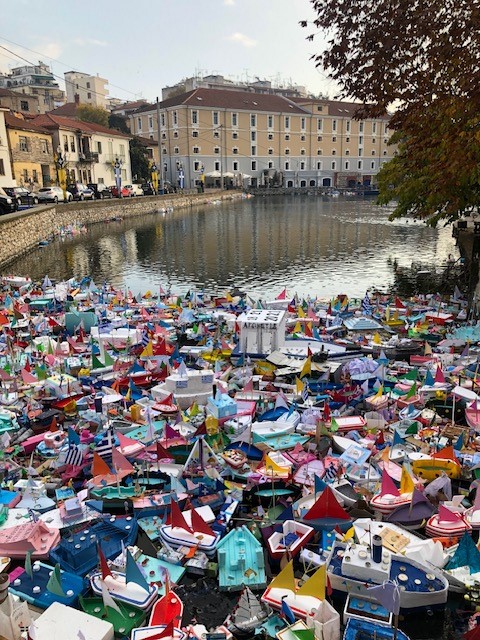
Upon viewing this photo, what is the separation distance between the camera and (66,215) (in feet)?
109

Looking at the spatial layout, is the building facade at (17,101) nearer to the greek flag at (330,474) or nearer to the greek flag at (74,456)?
the greek flag at (74,456)

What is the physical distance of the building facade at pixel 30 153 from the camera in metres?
38.1

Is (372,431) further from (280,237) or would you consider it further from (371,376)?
(280,237)

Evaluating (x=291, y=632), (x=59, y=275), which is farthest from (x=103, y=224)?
(x=291, y=632)

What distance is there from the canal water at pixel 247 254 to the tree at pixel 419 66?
7.70m

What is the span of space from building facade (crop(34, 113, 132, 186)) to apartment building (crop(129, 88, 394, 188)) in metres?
12.4

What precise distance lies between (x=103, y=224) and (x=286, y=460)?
109 ft

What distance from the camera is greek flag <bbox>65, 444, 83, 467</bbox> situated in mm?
6109

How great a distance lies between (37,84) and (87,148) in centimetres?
4077

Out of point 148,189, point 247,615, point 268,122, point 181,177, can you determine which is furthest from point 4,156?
point 268,122

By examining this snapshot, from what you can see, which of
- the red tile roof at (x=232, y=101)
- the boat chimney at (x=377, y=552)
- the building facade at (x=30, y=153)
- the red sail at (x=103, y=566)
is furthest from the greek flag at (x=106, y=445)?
the red tile roof at (x=232, y=101)

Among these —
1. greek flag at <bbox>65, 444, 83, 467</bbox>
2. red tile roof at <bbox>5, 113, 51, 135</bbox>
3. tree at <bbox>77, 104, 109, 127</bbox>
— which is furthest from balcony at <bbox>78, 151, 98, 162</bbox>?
greek flag at <bbox>65, 444, 83, 467</bbox>

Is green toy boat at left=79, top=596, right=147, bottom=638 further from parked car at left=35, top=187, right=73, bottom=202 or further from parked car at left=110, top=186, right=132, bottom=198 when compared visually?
parked car at left=110, top=186, right=132, bottom=198

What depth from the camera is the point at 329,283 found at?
18.5 meters
